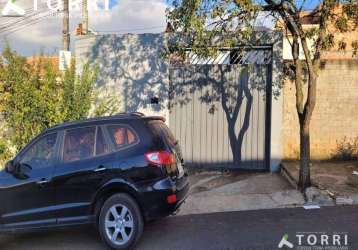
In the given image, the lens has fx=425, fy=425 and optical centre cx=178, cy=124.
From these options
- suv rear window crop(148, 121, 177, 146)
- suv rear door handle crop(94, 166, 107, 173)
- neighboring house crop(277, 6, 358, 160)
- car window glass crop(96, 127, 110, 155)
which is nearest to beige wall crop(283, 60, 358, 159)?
neighboring house crop(277, 6, 358, 160)

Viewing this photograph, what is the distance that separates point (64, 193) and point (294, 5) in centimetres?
540

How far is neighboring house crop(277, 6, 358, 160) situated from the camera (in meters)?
11.0

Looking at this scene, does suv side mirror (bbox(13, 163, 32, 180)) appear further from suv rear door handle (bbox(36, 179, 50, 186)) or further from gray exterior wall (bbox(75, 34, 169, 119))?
gray exterior wall (bbox(75, 34, 169, 119))

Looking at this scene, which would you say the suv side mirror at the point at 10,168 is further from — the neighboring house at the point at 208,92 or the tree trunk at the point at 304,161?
the neighboring house at the point at 208,92

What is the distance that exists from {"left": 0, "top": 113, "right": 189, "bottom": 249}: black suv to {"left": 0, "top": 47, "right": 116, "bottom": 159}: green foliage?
492 centimetres

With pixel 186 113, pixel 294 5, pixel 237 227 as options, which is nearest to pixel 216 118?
pixel 186 113

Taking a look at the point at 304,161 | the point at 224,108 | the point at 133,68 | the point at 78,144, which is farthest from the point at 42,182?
the point at 133,68

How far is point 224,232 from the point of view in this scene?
6574 millimetres

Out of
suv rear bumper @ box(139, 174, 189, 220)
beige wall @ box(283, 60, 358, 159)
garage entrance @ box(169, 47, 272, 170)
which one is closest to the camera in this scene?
suv rear bumper @ box(139, 174, 189, 220)

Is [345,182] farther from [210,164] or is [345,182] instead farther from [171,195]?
[171,195]

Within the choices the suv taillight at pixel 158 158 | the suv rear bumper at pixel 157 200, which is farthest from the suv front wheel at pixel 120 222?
the suv taillight at pixel 158 158

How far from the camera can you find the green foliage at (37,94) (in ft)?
36.4

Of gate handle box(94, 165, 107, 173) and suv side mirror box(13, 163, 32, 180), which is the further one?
suv side mirror box(13, 163, 32, 180)

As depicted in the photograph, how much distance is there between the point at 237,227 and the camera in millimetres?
6785
